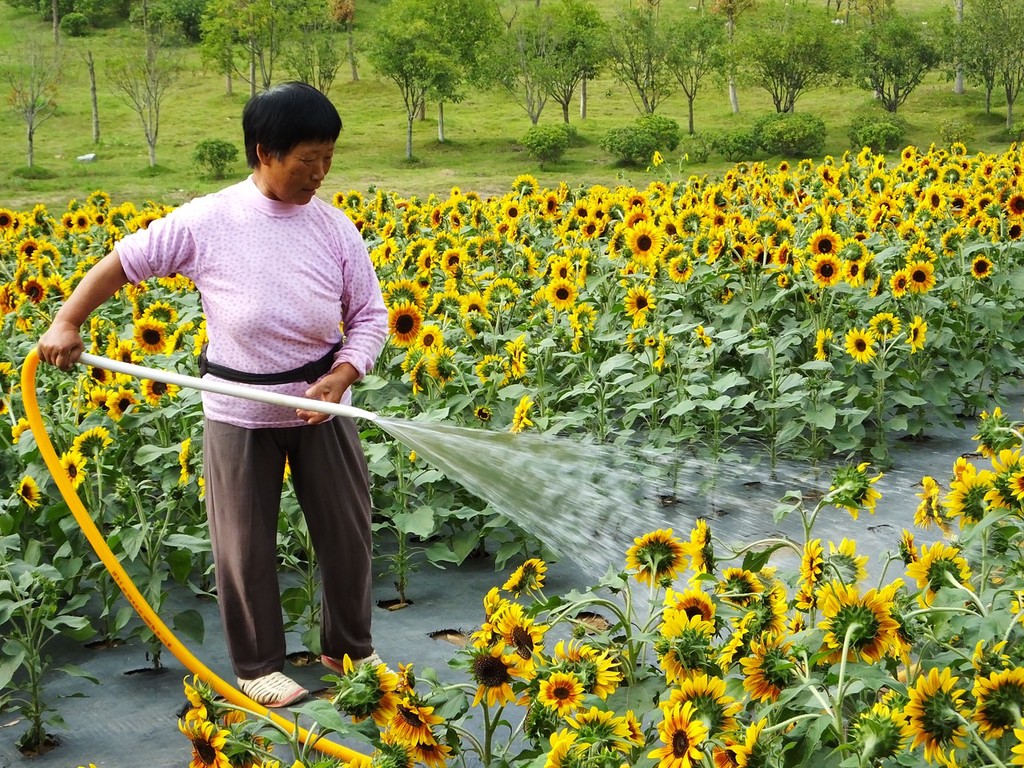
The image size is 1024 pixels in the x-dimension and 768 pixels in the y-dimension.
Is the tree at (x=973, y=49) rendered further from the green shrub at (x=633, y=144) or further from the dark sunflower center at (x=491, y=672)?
the dark sunflower center at (x=491, y=672)

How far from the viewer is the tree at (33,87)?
28109 millimetres

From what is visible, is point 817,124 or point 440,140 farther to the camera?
point 440,140

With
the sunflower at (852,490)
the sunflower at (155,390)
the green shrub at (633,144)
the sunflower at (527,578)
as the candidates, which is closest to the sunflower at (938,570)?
the sunflower at (852,490)

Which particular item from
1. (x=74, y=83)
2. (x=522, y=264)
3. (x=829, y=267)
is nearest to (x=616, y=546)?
(x=829, y=267)

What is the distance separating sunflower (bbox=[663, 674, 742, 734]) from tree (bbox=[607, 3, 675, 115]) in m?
31.6

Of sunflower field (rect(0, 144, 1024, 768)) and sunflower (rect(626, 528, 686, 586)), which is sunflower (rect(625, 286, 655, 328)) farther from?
sunflower (rect(626, 528, 686, 586))

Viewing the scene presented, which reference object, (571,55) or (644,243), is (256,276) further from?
(571,55)

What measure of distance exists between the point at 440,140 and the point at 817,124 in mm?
9772

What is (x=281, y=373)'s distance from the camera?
3100 millimetres

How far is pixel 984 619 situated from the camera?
7.48 ft

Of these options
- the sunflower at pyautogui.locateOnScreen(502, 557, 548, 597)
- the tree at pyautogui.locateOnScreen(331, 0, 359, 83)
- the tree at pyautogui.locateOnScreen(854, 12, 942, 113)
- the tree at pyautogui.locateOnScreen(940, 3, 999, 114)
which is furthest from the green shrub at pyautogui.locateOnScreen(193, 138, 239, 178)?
the sunflower at pyautogui.locateOnScreen(502, 557, 548, 597)

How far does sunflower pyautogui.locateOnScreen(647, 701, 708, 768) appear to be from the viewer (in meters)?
1.98

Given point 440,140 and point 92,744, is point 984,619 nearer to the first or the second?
point 92,744

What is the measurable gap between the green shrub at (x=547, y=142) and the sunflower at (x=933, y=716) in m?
26.1
